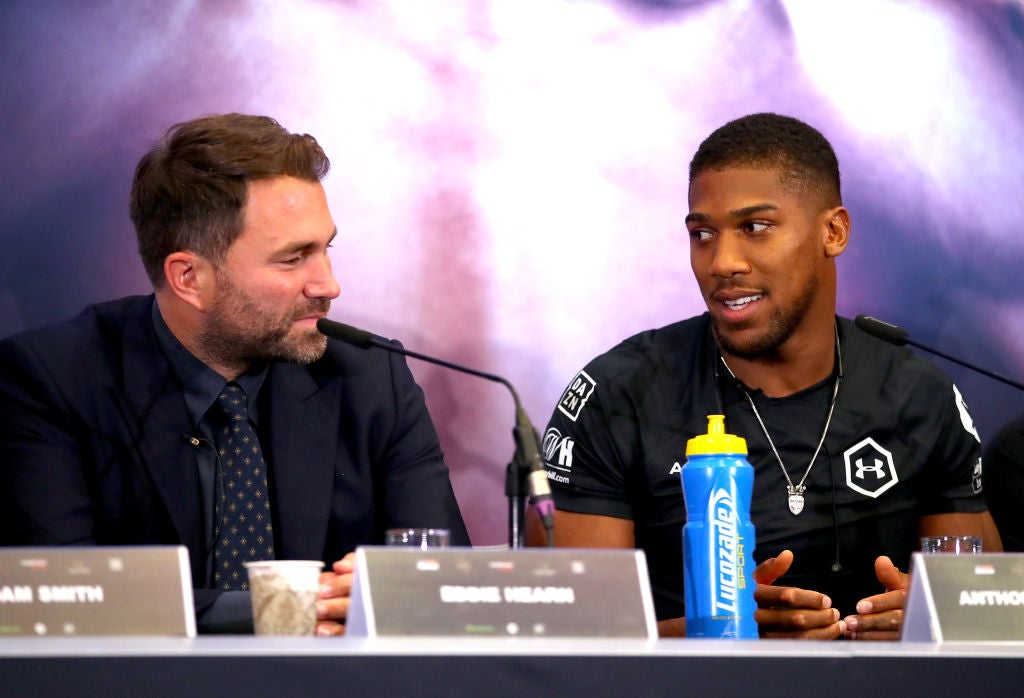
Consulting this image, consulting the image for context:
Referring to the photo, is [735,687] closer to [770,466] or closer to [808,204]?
[770,466]

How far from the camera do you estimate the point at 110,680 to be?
1.07m

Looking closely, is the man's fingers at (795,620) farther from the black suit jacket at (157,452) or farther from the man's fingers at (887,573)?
the black suit jacket at (157,452)

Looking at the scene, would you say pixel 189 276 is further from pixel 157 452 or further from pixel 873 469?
pixel 873 469

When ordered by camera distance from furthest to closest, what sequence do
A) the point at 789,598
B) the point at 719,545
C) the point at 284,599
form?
the point at 789,598 → the point at 719,545 → the point at 284,599

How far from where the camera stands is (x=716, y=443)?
1.64 metres

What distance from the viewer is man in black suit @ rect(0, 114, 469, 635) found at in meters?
2.15

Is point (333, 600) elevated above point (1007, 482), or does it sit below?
below

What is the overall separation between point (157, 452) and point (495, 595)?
1.07 meters

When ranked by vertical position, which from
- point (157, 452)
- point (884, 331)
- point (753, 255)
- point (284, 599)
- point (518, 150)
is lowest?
point (284, 599)

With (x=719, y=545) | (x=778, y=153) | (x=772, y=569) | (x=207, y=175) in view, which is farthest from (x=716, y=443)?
(x=207, y=175)

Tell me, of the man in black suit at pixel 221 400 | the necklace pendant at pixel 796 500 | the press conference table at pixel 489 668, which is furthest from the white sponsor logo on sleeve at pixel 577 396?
the press conference table at pixel 489 668

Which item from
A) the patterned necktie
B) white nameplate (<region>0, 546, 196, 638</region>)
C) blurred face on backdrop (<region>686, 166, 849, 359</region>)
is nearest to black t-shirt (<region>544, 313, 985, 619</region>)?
blurred face on backdrop (<region>686, 166, 849, 359</region>)

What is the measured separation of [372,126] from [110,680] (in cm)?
199

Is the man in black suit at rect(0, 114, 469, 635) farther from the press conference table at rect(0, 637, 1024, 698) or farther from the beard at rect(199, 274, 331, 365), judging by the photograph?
the press conference table at rect(0, 637, 1024, 698)
